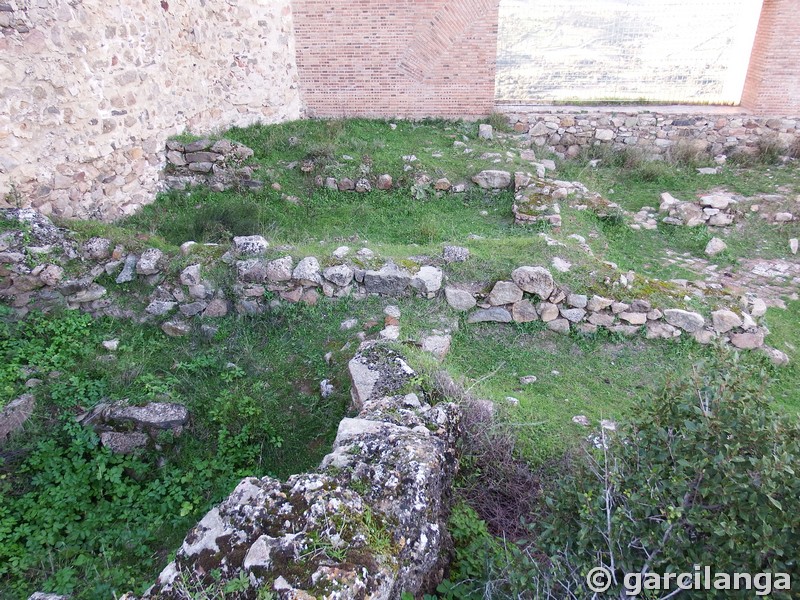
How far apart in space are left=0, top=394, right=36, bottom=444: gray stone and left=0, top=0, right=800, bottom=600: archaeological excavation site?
0.05 ft

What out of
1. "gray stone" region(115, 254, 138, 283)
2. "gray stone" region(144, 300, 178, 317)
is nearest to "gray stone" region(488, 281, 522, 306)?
"gray stone" region(144, 300, 178, 317)

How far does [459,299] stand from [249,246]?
224 centimetres

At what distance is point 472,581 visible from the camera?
246cm

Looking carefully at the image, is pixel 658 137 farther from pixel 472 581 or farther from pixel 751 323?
pixel 472 581

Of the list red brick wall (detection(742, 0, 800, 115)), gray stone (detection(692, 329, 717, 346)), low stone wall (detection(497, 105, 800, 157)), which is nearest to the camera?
gray stone (detection(692, 329, 717, 346))

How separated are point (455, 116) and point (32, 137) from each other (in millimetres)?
7660

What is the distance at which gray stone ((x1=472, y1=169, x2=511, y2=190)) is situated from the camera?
8.27m

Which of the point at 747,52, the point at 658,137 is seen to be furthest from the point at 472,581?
the point at 747,52

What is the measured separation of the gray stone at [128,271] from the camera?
5.20m

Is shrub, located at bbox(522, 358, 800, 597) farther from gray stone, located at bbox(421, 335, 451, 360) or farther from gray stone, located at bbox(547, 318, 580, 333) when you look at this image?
gray stone, located at bbox(547, 318, 580, 333)

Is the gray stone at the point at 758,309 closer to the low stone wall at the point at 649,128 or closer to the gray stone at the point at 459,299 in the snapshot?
the gray stone at the point at 459,299

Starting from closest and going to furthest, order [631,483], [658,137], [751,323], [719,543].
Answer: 1. [719,543]
2. [631,483]
3. [751,323]
4. [658,137]

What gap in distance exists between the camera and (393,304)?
507 cm

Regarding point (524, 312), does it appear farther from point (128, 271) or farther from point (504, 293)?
point (128, 271)
